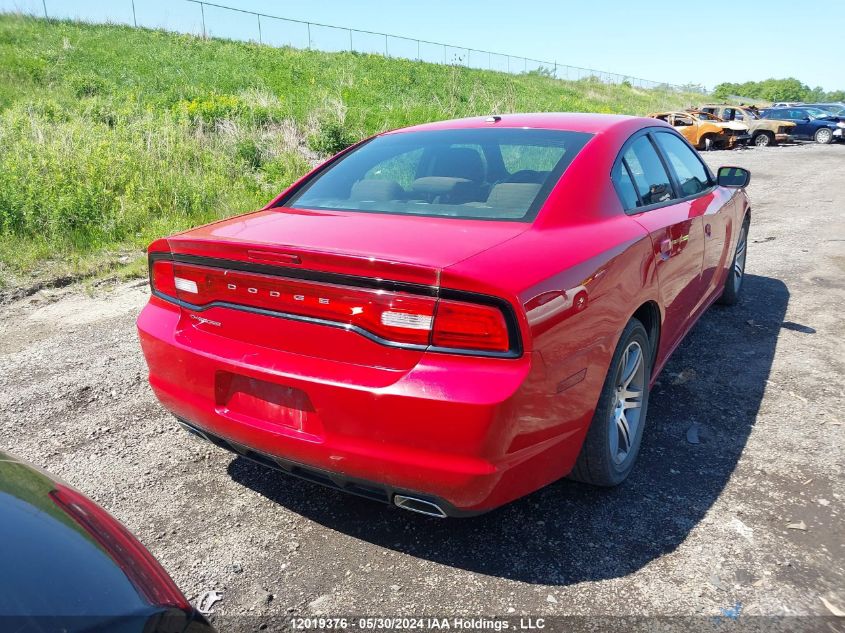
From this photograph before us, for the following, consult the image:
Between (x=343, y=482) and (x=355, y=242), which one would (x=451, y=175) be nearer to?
(x=355, y=242)

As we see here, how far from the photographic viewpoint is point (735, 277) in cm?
534

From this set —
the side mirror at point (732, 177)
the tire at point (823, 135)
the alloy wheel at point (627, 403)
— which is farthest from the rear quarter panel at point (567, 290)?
the tire at point (823, 135)

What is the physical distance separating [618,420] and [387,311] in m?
1.28

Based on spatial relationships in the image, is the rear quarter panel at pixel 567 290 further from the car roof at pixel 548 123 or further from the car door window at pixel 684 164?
the car door window at pixel 684 164

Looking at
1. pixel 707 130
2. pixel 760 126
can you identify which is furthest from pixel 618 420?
pixel 760 126

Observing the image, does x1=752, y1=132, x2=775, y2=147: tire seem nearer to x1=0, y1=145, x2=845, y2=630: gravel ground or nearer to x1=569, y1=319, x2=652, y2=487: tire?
x1=0, y1=145, x2=845, y2=630: gravel ground

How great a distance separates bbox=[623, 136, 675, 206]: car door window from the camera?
3.20 m

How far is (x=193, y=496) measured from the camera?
2820mm

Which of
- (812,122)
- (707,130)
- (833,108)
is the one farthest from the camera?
(833,108)

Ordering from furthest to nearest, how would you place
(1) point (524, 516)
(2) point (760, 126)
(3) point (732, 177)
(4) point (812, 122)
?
(4) point (812, 122) < (2) point (760, 126) < (3) point (732, 177) < (1) point (524, 516)

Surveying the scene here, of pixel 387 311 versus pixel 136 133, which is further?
pixel 136 133

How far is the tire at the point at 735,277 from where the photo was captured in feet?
17.1

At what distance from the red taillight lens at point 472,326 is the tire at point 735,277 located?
371cm

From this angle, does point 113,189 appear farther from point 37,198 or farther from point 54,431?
point 54,431
